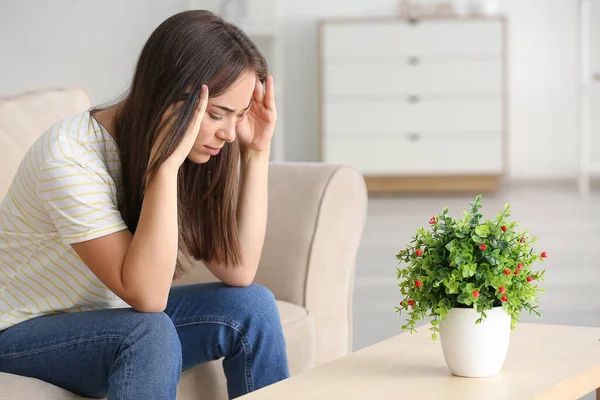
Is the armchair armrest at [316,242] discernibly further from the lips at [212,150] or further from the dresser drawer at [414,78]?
the dresser drawer at [414,78]

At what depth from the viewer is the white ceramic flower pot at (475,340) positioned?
3.82 ft

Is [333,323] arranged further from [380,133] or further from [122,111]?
[380,133]

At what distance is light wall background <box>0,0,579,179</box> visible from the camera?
639cm

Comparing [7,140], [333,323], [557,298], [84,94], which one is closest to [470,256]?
[333,323]

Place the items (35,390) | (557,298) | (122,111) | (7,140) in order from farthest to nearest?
(557,298), (7,140), (122,111), (35,390)

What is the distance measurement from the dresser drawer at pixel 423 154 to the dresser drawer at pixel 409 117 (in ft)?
0.17

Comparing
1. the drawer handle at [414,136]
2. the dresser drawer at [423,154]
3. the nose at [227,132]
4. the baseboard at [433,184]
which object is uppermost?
the nose at [227,132]

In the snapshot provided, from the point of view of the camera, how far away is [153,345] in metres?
1.23

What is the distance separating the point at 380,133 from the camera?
6090mm

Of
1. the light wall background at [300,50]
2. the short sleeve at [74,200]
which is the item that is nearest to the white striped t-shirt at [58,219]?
the short sleeve at [74,200]

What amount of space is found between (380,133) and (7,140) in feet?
14.7

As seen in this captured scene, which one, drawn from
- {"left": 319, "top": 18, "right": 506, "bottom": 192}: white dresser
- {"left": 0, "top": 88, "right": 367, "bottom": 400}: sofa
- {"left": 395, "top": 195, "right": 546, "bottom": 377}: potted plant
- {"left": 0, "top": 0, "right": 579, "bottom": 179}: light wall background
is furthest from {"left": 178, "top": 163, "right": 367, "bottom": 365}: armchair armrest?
{"left": 0, "top": 0, "right": 579, "bottom": 179}: light wall background

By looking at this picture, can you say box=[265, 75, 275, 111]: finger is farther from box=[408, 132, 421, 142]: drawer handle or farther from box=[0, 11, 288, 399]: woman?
box=[408, 132, 421, 142]: drawer handle

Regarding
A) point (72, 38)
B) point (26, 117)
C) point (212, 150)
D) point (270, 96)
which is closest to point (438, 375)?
point (212, 150)
